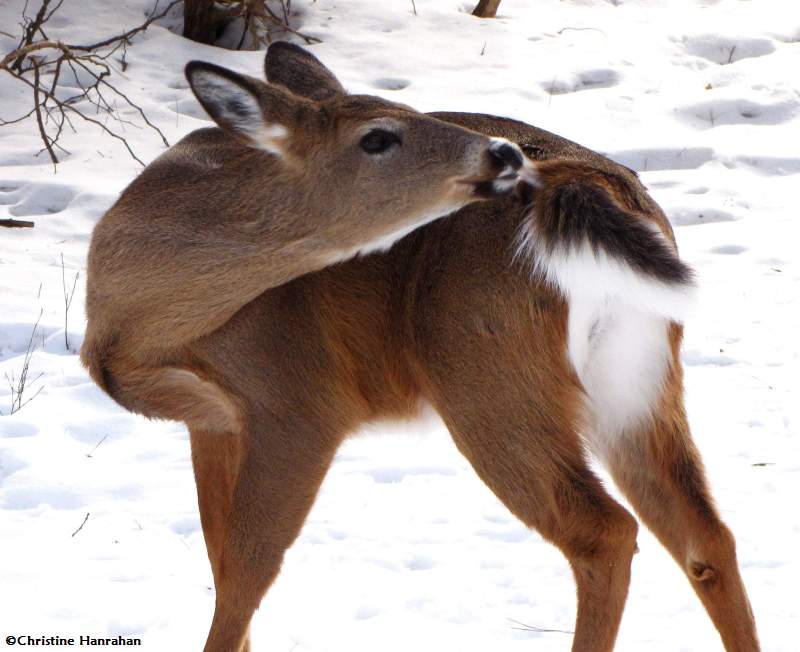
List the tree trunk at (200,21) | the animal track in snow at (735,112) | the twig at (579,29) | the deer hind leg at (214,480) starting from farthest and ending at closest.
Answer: the twig at (579,29) → the tree trunk at (200,21) → the animal track in snow at (735,112) → the deer hind leg at (214,480)

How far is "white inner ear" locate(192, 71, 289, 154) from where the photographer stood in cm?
327

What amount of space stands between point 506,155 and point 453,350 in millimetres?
540

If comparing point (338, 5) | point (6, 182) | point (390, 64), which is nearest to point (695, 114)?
point (390, 64)

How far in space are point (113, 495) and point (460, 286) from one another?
1.84 meters

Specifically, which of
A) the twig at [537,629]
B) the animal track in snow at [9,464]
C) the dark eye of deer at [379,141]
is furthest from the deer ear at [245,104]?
the animal track in snow at [9,464]

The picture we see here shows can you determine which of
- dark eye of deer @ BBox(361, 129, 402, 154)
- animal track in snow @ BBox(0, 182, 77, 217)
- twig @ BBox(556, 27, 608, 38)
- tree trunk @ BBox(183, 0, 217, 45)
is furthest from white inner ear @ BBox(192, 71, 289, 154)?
twig @ BBox(556, 27, 608, 38)

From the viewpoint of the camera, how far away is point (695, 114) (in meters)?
8.61

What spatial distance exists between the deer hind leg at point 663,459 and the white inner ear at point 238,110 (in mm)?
1078

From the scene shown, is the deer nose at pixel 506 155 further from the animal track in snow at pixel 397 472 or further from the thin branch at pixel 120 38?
the thin branch at pixel 120 38

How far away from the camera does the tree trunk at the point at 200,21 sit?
9453mm

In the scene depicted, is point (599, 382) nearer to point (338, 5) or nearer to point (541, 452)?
point (541, 452)

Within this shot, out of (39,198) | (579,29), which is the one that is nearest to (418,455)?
(39,198)

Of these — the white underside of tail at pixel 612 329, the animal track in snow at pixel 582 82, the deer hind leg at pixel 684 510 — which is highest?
the white underside of tail at pixel 612 329

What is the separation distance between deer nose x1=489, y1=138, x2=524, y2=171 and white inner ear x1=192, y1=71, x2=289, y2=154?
623 mm
